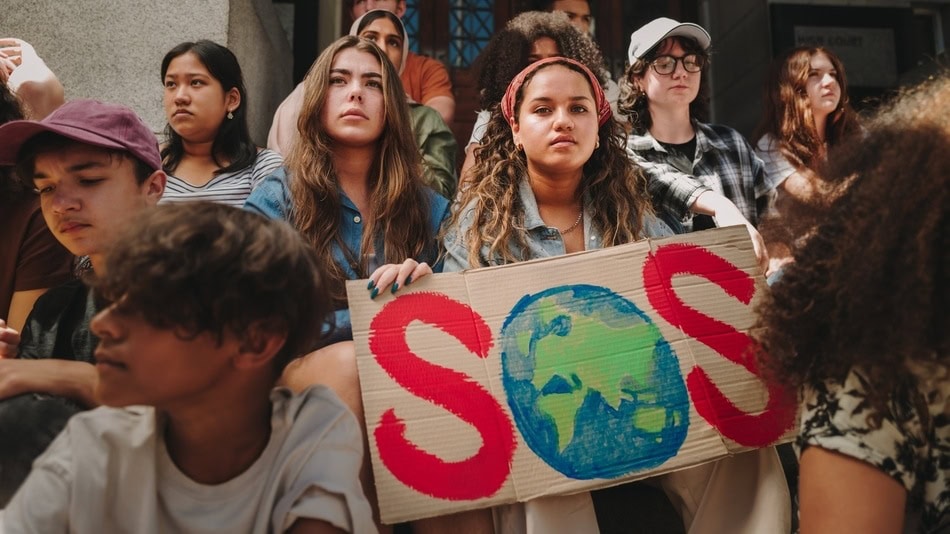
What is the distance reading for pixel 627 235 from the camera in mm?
2891

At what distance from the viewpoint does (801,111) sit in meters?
4.09

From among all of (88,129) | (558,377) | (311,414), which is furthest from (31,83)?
(558,377)

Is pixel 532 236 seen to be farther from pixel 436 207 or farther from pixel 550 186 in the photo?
pixel 436 207

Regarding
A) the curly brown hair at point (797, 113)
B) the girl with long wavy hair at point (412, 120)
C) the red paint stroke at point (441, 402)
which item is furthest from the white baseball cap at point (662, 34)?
the red paint stroke at point (441, 402)

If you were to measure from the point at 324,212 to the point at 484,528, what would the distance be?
1289mm

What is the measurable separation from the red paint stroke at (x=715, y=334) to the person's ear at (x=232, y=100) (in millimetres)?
2339

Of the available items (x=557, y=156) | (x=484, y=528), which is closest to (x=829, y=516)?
(x=484, y=528)

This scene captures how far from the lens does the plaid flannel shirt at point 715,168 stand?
3.61 m

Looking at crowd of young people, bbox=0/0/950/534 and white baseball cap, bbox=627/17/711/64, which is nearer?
crowd of young people, bbox=0/0/950/534

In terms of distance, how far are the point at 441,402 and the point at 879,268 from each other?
3.86 feet

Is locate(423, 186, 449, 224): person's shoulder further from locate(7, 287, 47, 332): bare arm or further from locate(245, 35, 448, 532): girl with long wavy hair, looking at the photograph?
Answer: locate(7, 287, 47, 332): bare arm

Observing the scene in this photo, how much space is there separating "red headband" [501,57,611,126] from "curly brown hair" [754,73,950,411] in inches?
59.9

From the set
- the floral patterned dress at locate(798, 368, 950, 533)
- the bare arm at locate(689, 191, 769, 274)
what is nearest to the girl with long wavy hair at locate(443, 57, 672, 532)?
the bare arm at locate(689, 191, 769, 274)

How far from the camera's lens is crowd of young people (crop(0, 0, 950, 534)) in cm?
153
